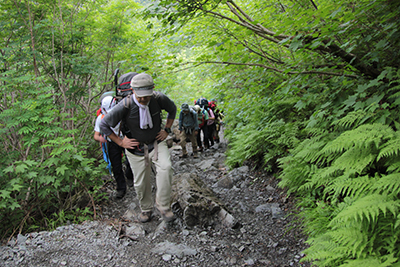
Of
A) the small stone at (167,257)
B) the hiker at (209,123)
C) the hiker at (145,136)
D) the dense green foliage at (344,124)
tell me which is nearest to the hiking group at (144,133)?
the hiker at (145,136)

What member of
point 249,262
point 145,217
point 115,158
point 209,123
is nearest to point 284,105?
point 249,262

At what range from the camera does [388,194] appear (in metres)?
2.42

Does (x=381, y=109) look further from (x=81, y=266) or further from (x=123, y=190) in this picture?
(x=123, y=190)

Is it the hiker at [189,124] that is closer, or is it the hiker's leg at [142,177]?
the hiker's leg at [142,177]

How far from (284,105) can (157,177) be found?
3791 mm

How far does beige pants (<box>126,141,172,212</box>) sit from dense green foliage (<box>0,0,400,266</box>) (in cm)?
101

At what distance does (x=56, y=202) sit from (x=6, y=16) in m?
3.91

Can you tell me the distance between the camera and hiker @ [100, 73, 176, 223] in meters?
3.90

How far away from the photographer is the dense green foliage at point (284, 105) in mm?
2549

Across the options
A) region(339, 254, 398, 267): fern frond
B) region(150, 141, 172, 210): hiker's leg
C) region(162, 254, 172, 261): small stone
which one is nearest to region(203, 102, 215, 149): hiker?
region(150, 141, 172, 210): hiker's leg

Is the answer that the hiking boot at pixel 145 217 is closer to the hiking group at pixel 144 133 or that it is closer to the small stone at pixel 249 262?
the hiking group at pixel 144 133

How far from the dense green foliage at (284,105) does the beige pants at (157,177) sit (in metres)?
1.01

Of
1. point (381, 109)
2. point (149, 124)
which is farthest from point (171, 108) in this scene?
point (381, 109)

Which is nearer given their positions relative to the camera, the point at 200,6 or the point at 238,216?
the point at 200,6
